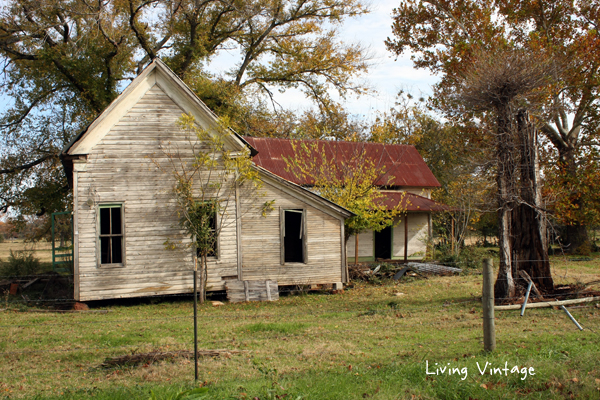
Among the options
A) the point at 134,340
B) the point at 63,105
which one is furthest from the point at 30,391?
the point at 63,105

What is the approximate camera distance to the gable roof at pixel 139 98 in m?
13.7

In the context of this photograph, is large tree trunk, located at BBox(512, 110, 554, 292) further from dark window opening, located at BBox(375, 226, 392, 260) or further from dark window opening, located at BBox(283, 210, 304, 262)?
dark window opening, located at BBox(375, 226, 392, 260)

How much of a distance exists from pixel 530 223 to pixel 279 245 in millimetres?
7649

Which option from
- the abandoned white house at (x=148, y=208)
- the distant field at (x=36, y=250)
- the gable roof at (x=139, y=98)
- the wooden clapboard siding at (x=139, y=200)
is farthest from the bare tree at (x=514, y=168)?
the distant field at (x=36, y=250)

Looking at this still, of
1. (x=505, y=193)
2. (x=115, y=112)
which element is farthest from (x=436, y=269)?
(x=115, y=112)

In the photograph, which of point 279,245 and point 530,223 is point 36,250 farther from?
point 530,223

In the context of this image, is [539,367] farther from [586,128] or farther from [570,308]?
[586,128]

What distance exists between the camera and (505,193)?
478 inches

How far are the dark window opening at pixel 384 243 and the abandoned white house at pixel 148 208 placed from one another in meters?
11.0

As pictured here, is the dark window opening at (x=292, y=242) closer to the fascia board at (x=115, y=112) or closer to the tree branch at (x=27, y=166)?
the fascia board at (x=115, y=112)

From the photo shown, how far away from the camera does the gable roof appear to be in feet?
45.1

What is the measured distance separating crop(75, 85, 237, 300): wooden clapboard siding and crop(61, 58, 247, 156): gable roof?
17 cm

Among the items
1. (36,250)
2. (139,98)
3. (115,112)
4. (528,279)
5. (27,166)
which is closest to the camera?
(528,279)

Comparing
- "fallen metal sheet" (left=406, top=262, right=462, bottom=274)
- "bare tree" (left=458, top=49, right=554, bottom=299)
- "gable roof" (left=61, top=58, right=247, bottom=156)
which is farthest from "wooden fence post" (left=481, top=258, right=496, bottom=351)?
"fallen metal sheet" (left=406, top=262, right=462, bottom=274)
